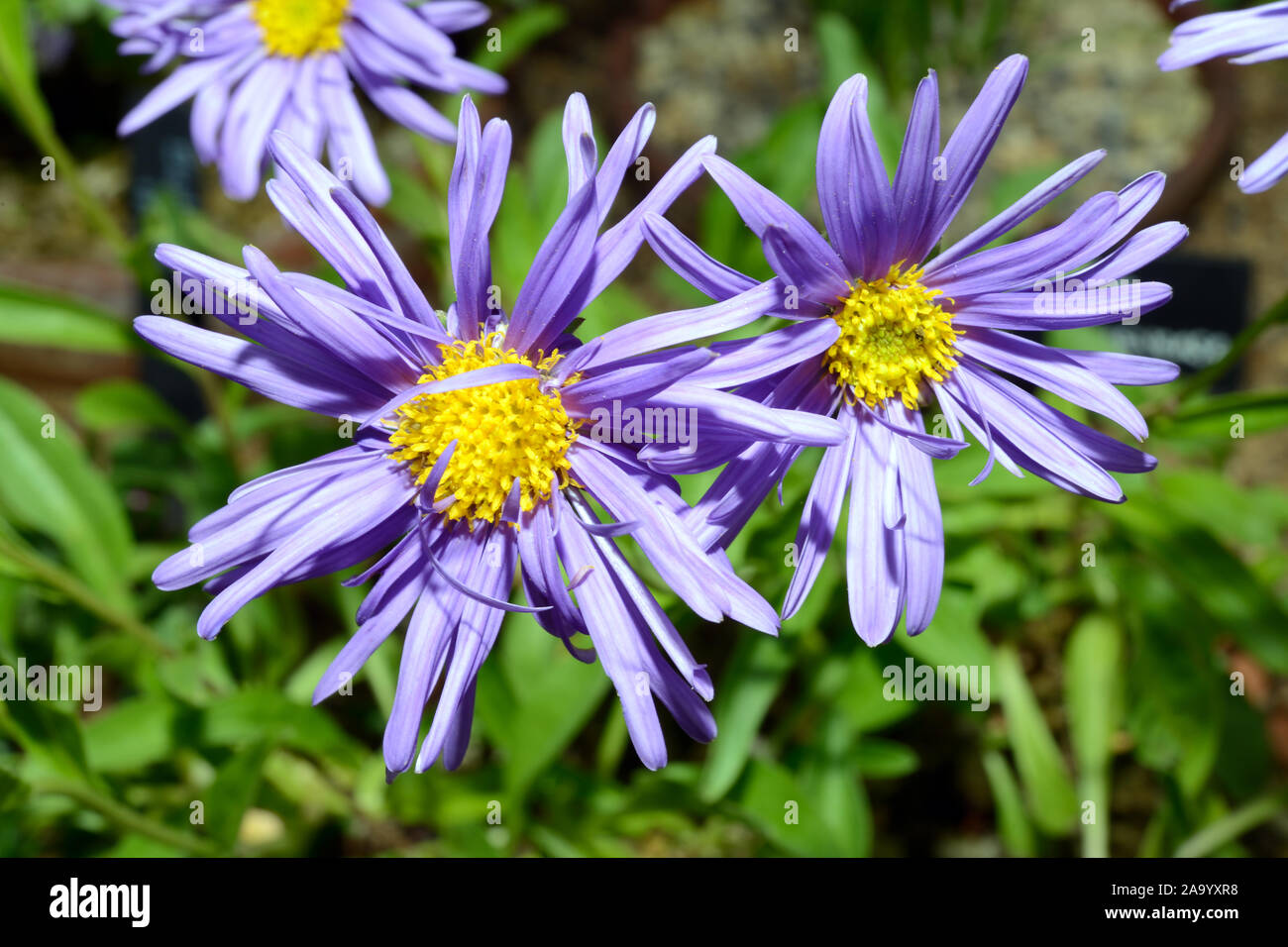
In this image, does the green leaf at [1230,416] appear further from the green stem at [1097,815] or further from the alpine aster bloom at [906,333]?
the green stem at [1097,815]

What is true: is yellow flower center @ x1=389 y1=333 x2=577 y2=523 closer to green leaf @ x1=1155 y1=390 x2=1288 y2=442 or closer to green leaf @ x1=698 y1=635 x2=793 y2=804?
green leaf @ x1=698 y1=635 x2=793 y2=804

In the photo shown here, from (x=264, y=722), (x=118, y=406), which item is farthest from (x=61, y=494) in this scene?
(x=264, y=722)

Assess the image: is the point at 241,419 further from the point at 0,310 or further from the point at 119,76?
the point at 119,76

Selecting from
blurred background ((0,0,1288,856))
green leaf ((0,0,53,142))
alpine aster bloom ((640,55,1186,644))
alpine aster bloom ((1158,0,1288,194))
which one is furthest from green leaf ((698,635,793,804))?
green leaf ((0,0,53,142))

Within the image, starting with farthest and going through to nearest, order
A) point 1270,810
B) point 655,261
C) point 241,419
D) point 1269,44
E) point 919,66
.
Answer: point 655,261
point 919,66
point 241,419
point 1270,810
point 1269,44

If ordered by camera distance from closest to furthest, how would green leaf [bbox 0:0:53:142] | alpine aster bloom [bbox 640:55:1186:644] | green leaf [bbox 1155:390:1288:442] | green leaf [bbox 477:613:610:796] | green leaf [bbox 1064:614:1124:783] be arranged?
1. alpine aster bloom [bbox 640:55:1186:644]
2. green leaf [bbox 1155:390:1288:442]
3. green leaf [bbox 477:613:610:796]
4. green leaf [bbox 0:0:53:142]
5. green leaf [bbox 1064:614:1124:783]
